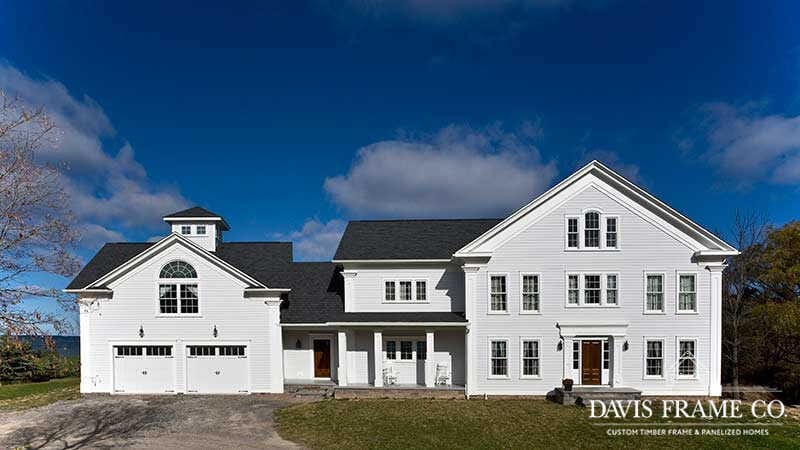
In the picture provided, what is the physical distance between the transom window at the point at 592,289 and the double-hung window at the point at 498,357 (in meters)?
3.54

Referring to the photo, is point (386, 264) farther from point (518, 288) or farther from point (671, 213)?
point (671, 213)

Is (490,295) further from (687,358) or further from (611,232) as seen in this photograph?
(687,358)

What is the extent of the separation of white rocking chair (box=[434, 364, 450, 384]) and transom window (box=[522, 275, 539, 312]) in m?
4.69

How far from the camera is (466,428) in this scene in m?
14.9

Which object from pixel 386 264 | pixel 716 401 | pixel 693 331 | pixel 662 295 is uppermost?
pixel 386 264

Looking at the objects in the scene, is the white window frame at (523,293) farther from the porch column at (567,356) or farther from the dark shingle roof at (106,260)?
the dark shingle roof at (106,260)

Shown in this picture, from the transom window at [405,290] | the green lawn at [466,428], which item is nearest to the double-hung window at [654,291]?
the green lawn at [466,428]

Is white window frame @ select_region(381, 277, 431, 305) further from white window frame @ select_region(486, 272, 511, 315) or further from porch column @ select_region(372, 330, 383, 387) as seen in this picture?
white window frame @ select_region(486, 272, 511, 315)

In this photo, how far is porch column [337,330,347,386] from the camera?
803 inches

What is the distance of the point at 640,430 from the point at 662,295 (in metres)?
6.86

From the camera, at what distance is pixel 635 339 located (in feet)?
62.8

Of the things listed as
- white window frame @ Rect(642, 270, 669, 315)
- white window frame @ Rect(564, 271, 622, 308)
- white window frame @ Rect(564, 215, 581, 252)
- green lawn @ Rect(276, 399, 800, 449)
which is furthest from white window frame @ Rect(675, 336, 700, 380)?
white window frame @ Rect(564, 215, 581, 252)

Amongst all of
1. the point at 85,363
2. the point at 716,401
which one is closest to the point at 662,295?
the point at 716,401

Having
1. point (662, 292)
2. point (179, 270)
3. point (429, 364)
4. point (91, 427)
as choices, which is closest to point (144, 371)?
point (179, 270)
